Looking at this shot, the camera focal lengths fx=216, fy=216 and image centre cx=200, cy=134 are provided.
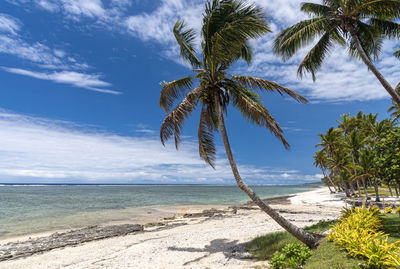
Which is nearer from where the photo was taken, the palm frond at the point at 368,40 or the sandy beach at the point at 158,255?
the sandy beach at the point at 158,255

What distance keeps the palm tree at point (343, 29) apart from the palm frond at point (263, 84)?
314 cm

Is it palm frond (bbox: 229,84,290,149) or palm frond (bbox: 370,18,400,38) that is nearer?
palm frond (bbox: 229,84,290,149)

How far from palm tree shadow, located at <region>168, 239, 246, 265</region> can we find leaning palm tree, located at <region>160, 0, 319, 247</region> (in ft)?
6.97

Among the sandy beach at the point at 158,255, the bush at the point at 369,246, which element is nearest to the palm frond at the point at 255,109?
the bush at the point at 369,246

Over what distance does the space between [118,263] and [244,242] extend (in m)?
5.43

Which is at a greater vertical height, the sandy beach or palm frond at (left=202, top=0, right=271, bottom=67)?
Result: palm frond at (left=202, top=0, right=271, bottom=67)

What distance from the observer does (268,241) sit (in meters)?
8.91

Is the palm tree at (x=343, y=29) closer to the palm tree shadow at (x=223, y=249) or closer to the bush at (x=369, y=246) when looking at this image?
the bush at (x=369, y=246)

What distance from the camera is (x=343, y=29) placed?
9.83 m

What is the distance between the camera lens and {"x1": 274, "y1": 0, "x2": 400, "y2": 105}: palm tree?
859 centimetres

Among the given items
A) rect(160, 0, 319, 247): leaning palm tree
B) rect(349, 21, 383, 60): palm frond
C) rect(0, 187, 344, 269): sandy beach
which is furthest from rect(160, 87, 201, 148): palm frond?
rect(349, 21, 383, 60): palm frond

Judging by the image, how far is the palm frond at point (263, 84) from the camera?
7957mm

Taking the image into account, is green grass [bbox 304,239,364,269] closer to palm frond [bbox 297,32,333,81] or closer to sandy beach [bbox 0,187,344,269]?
sandy beach [bbox 0,187,344,269]

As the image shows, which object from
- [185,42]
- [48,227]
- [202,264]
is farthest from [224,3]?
[48,227]
